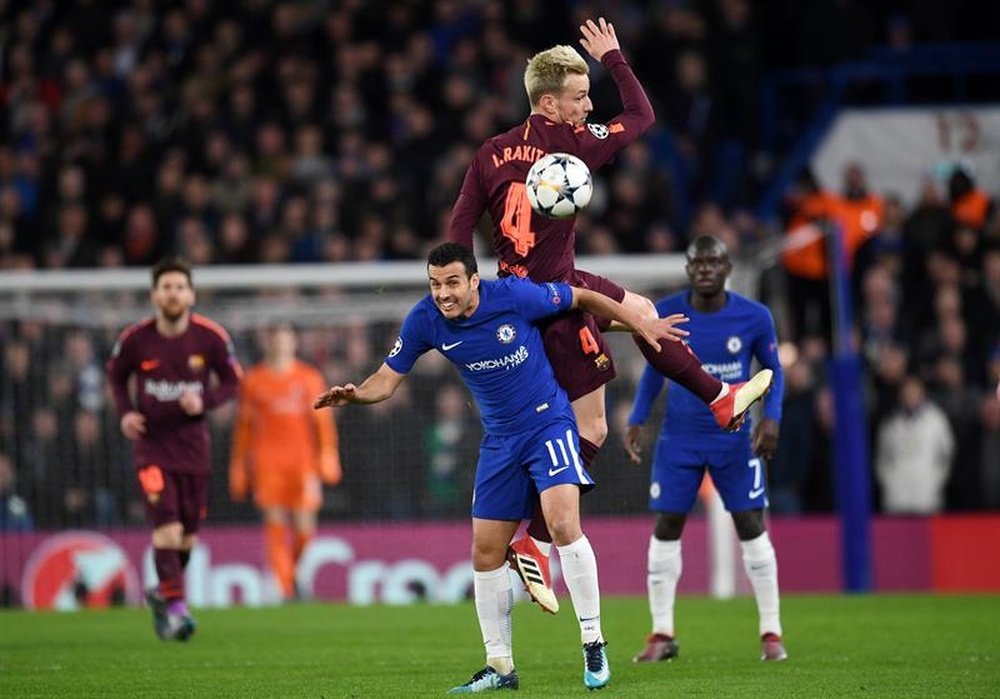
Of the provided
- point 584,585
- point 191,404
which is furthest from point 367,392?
point 191,404

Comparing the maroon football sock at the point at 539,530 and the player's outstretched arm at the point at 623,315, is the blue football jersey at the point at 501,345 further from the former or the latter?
the maroon football sock at the point at 539,530

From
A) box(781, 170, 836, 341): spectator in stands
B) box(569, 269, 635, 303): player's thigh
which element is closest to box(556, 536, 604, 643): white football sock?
box(569, 269, 635, 303): player's thigh

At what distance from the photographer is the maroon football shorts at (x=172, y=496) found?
40.6 ft

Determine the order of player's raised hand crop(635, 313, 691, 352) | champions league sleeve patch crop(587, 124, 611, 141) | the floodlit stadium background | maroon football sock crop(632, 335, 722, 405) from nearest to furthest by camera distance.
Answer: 1. player's raised hand crop(635, 313, 691, 352)
2. maroon football sock crop(632, 335, 722, 405)
3. champions league sleeve patch crop(587, 124, 611, 141)
4. the floodlit stadium background

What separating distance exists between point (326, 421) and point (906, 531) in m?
5.21

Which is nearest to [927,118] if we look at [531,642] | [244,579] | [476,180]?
[244,579]

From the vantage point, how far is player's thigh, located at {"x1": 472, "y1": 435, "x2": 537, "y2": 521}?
29.2 feet

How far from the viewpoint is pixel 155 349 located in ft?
41.4

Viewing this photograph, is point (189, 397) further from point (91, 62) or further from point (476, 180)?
point (91, 62)

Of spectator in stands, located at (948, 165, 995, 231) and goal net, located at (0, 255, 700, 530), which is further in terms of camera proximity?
spectator in stands, located at (948, 165, 995, 231)

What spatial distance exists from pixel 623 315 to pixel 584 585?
4.07ft

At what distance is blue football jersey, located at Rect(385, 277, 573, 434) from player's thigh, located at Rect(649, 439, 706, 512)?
2031 millimetres

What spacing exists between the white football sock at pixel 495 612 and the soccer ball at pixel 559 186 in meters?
1.69

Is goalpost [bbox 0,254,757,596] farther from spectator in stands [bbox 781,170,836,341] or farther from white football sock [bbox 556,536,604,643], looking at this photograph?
white football sock [bbox 556,536,604,643]
